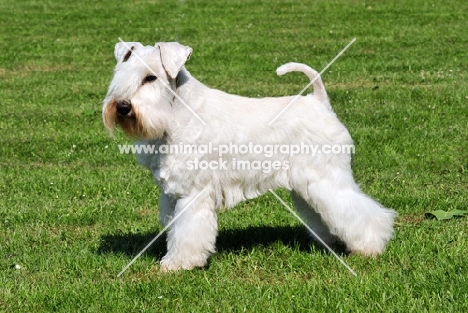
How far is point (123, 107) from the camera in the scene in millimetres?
5133

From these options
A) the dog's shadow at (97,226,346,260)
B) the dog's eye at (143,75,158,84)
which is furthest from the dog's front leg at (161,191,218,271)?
the dog's eye at (143,75,158,84)

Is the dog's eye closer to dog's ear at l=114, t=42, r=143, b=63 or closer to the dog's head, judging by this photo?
the dog's head

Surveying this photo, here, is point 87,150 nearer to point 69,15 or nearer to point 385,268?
point 385,268

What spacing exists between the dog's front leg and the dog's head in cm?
59

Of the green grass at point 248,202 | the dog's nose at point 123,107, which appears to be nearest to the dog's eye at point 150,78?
the dog's nose at point 123,107

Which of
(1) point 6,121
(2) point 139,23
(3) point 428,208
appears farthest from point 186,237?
(2) point 139,23

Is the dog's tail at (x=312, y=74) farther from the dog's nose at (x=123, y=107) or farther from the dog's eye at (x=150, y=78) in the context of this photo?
the dog's nose at (x=123, y=107)

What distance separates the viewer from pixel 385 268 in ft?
17.7

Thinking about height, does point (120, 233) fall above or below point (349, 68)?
above

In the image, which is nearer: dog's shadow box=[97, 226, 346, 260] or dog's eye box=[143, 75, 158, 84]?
dog's eye box=[143, 75, 158, 84]

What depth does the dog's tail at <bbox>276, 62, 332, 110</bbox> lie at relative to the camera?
19.1ft

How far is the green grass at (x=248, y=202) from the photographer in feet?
16.4

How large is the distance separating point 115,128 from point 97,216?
6.00ft

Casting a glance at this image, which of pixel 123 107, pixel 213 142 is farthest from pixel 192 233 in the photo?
pixel 123 107
